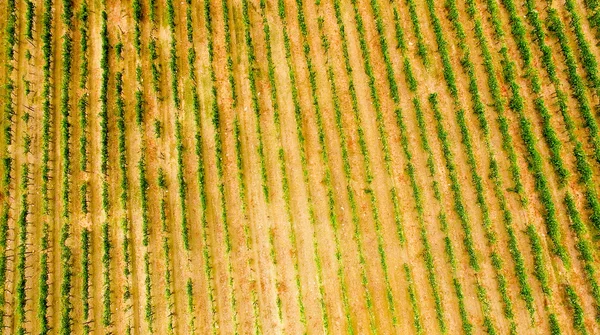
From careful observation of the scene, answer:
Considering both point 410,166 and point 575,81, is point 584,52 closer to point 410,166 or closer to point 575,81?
point 575,81

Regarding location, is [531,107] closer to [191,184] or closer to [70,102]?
[191,184]

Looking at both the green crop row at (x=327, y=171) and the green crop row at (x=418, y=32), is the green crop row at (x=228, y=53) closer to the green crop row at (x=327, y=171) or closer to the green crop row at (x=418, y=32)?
the green crop row at (x=327, y=171)

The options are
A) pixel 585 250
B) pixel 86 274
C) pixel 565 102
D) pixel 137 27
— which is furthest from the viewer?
pixel 137 27

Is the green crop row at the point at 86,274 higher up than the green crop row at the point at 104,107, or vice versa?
the green crop row at the point at 104,107

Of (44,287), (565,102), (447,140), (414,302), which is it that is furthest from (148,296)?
(565,102)

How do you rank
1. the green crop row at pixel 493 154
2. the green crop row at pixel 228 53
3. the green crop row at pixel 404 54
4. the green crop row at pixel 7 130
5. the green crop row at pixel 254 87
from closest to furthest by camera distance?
the green crop row at pixel 493 154, the green crop row at pixel 7 130, the green crop row at pixel 254 87, the green crop row at pixel 404 54, the green crop row at pixel 228 53

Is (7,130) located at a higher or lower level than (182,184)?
higher

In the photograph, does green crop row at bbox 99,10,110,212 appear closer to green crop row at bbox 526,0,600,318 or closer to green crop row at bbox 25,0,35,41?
green crop row at bbox 25,0,35,41

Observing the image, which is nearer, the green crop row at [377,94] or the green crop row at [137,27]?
the green crop row at [377,94]

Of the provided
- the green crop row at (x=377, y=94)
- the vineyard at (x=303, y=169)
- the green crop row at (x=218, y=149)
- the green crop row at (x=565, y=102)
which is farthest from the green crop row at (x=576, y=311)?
the green crop row at (x=218, y=149)
